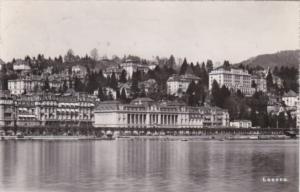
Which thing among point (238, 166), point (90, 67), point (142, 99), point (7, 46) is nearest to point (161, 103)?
point (142, 99)

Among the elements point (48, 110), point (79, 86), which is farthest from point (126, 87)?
point (48, 110)

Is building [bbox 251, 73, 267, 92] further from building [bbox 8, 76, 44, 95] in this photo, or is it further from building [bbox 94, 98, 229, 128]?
building [bbox 8, 76, 44, 95]

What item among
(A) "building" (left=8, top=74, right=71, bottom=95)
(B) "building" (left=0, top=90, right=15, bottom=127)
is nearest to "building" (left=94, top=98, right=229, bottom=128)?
(A) "building" (left=8, top=74, right=71, bottom=95)

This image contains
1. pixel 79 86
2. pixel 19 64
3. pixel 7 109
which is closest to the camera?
pixel 19 64

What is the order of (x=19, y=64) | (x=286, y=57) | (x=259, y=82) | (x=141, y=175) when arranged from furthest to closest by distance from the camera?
A: 1. (x=259, y=82)
2. (x=19, y=64)
3. (x=141, y=175)
4. (x=286, y=57)

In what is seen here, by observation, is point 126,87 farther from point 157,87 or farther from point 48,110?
point 48,110

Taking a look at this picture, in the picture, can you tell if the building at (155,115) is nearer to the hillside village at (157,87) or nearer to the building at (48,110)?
the hillside village at (157,87)

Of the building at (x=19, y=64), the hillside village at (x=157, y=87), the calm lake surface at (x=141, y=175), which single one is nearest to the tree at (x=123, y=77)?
the hillside village at (x=157, y=87)
